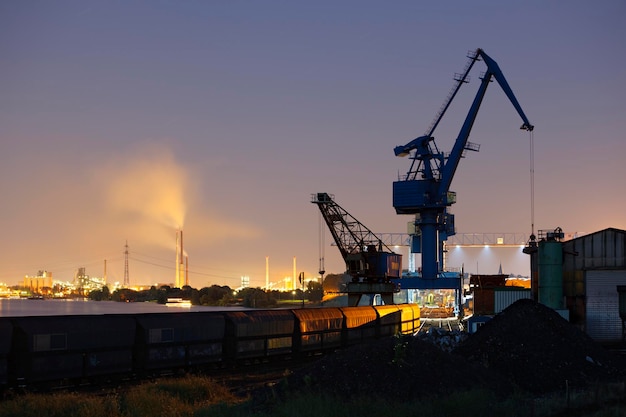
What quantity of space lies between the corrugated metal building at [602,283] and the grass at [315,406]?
33.5m

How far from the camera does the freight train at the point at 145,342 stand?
86.0 ft

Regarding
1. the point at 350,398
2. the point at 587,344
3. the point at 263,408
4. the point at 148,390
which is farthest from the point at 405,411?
the point at 587,344

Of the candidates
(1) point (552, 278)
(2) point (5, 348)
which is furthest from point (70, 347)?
(1) point (552, 278)

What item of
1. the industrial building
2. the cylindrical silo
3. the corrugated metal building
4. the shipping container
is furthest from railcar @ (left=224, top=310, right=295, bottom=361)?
the shipping container

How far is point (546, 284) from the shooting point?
2387 inches

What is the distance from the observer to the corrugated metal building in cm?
5716

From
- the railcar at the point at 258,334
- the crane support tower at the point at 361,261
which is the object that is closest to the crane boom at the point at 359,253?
the crane support tower at the point at 361,261

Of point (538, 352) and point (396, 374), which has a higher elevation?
point (396, 374)

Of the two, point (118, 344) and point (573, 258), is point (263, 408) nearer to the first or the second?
point (118, 344)

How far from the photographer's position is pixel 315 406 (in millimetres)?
22125

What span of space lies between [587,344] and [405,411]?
17985mm

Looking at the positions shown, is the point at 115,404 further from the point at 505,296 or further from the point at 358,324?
the point at 505,296

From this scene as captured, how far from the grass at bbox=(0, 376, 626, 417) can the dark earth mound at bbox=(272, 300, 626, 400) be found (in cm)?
110

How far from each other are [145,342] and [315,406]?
37.9 ft
